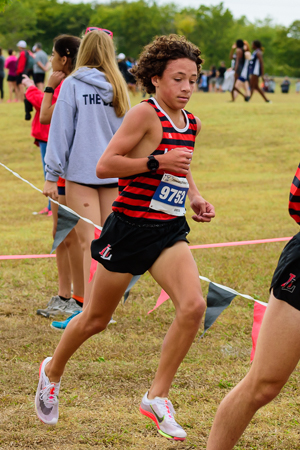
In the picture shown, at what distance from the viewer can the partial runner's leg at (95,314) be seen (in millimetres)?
3033

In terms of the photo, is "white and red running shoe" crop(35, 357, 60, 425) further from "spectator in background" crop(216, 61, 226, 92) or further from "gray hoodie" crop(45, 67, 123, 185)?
"spectator in background" crop(216, 61, 226, 92)

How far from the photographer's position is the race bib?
304 cm

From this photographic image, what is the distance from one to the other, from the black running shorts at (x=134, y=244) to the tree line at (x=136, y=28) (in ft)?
292

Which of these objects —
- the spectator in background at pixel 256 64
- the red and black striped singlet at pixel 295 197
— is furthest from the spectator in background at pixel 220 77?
the red and black striped singlet at pixel 295 197

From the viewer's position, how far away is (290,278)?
2.29 metres

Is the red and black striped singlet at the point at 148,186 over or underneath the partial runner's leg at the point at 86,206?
over

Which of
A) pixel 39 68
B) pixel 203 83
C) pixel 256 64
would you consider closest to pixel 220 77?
pixel 203 83

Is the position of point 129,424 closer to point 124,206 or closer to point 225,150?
point 124,206

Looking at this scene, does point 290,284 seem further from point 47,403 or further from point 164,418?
point 47,403

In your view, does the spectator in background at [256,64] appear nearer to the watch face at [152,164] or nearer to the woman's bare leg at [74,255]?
the woman's bare leg at [74,255]

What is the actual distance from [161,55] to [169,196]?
768 mm

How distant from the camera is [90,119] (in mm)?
4488

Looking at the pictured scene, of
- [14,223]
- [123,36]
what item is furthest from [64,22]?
[14,223]

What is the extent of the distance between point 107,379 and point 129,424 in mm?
653
